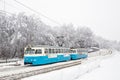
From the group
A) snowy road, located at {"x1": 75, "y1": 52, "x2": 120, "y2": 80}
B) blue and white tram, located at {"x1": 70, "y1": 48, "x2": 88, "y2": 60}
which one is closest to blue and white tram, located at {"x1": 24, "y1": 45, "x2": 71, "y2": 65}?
snowy road, located at {"x1": 75, "y1": 52, "x2": 120, "y2": 80}

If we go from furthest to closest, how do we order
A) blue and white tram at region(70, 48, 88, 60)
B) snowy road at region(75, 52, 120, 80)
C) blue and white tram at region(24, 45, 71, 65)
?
1. blue and white tram at region(70, 48, 88, 60)
2. blue and white tram at region(24, 45, 71, 65)
3. snowy road at region(75, 52, 120, 80)

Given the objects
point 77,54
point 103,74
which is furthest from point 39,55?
point 77,54

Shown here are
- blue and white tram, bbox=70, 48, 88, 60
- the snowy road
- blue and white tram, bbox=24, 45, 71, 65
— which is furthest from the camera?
blue and white tram, bbox=70, 48, 88, 60

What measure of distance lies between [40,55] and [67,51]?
472 inches

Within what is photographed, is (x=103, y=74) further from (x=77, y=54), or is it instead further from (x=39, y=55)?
(x=77, y=54)

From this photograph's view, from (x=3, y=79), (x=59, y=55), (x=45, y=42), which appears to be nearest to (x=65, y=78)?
(x=3, y=79)

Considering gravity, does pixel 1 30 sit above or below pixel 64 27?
below

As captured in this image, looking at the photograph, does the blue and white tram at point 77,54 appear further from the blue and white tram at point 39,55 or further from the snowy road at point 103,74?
the snowy road at point 103,74

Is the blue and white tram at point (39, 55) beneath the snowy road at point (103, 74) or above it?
above

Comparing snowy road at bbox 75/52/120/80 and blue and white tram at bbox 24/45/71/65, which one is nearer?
snowy road at bbox 75/52/120/80

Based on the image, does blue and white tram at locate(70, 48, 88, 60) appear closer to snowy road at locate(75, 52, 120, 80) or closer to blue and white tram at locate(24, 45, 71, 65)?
blue and white tram at locate(24, 45, 71, 65)

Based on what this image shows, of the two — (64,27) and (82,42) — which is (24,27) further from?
(82,42)

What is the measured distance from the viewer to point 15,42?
3944 cm

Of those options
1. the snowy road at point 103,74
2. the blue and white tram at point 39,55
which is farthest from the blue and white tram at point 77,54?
the snowy road at point 103,74
